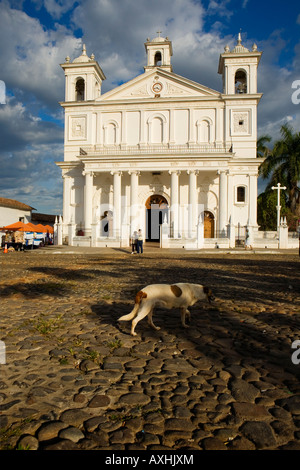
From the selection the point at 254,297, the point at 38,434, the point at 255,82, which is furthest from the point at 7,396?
the point at 255,82

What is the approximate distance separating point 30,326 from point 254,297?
14.1ft

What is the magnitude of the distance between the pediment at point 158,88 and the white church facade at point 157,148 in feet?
0.30

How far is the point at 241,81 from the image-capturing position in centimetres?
3319

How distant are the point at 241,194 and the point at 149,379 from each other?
96.3 feet

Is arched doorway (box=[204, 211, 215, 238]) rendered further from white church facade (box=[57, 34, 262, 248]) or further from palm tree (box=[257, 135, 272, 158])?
palm tree (box=[257, 135, 272, 158])

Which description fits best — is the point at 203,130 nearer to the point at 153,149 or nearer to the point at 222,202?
the point at 153,149

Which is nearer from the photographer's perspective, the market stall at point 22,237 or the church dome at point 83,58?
the market stall at point 22,237

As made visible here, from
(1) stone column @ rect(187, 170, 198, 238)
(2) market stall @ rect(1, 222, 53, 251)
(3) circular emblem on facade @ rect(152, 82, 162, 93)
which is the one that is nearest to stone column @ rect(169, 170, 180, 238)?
(1) stone column @ rect(187, 170, 198, 238)

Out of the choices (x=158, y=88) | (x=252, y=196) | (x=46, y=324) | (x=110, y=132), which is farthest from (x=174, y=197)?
(x=46, y=324)

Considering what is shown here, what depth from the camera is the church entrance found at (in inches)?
1231

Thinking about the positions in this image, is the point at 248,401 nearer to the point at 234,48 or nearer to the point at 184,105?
the point at 184,105

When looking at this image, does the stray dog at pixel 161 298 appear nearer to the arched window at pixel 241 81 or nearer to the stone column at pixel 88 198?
the stone column at pixel 88 198

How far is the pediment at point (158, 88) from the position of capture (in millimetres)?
31109

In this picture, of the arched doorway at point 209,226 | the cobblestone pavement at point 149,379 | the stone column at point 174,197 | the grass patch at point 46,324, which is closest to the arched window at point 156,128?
the stone column at point 174,197
